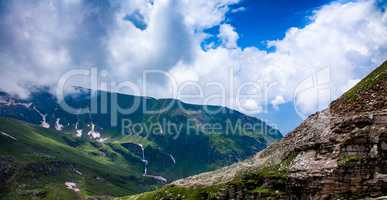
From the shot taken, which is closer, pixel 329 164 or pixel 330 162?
pixel 329 164

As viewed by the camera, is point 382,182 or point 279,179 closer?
point 382,182

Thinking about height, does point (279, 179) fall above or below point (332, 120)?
below

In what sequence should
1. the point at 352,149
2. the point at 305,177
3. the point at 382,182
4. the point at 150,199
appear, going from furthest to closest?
the point at 150,199 → the point at 305,177 → the point at 352,149 → the point at 382,182

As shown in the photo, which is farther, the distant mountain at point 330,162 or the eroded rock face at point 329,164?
the distant mountain at point 330,162

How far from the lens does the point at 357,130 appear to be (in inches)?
3098

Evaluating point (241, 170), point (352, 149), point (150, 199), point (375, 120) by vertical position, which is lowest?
point (150, 199)

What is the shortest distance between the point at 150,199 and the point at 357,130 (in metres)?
74.7

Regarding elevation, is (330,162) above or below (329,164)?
above

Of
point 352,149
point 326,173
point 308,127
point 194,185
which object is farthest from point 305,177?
Result: point 194,185

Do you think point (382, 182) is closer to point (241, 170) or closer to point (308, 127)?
point (308, 127)

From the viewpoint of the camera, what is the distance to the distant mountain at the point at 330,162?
2864 inches

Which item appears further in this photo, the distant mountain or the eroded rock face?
the distant mountain

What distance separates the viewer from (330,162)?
7931 centimetres

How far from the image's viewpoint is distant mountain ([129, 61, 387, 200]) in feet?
239
